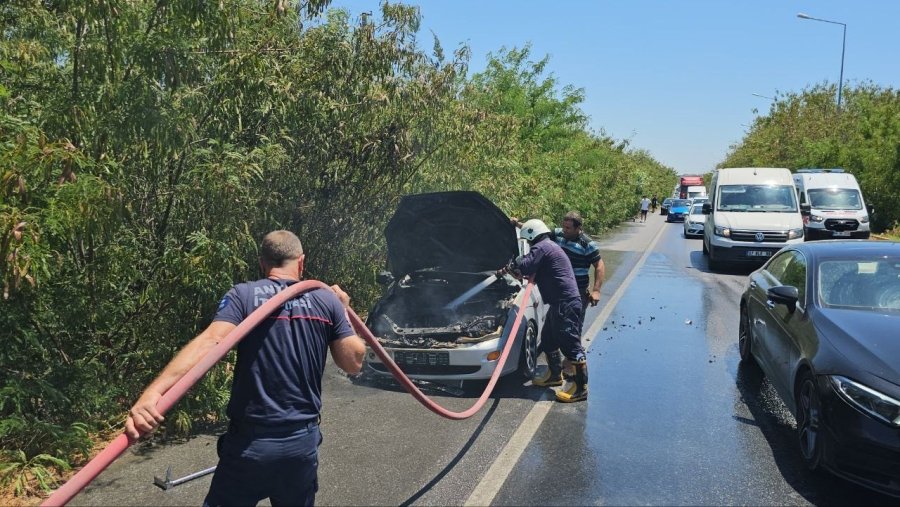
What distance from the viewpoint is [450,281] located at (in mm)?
7840

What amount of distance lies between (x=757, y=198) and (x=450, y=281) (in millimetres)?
13213

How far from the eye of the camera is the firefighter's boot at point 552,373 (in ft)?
22.3

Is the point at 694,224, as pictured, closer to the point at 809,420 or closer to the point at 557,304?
the point at 557,304

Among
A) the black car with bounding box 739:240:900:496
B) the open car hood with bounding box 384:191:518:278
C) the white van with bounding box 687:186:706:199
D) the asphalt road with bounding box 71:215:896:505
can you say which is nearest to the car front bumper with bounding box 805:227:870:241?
the asphalt road with bounding box 71:215:896:505

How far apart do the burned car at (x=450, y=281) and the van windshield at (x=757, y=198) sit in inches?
473

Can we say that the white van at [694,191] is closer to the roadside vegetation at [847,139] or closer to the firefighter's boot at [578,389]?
the roadside vegetation at [847,139]

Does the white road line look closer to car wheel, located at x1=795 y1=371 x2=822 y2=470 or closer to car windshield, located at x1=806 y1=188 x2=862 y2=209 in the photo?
car wheel, located at x1=795 y1=371 x2=822 y2=470

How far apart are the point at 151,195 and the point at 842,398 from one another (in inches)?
218

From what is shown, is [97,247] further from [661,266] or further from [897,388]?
[661,266]

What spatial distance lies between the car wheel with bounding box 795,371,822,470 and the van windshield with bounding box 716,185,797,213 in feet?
45.8

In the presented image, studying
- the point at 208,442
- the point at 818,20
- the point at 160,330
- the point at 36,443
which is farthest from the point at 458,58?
the point at 818,20

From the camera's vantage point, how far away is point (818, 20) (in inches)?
1355

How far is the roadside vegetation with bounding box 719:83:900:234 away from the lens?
93.8 feet

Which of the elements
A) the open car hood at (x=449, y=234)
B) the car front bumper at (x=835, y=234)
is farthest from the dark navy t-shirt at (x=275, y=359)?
the car front bumper at (x=835, y=234)
